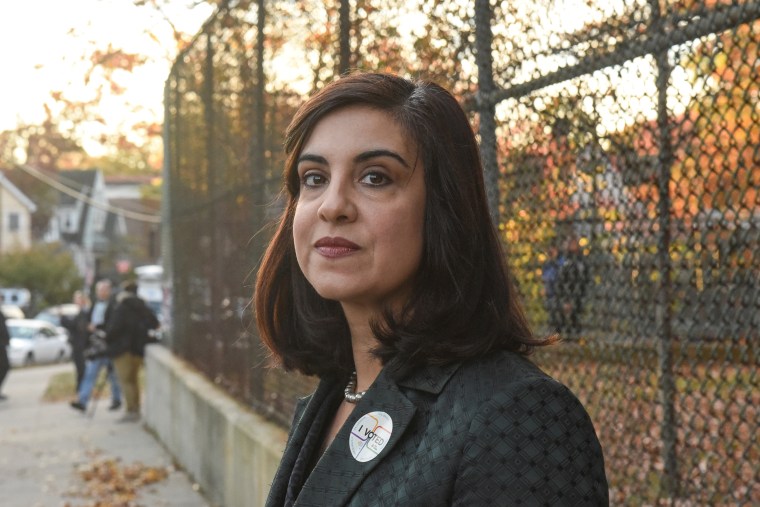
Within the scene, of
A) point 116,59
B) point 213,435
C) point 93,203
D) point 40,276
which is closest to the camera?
point 213,435

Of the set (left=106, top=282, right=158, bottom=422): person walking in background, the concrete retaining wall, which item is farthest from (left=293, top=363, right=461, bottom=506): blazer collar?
(left=106, top=282, right=158, bottom=422): person walking in background

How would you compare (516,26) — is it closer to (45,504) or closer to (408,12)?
(408,12)

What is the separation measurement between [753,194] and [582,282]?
70cm

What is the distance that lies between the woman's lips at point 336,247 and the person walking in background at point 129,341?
12.6 metres

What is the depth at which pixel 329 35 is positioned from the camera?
556 cm

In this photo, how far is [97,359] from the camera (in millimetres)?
14945

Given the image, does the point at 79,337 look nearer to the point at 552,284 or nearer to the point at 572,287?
the point at 552,284

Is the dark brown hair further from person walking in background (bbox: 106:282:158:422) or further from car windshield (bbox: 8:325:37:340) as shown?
car windshield (bbox: 8:325:37:340)

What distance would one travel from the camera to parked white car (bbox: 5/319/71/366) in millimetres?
35750

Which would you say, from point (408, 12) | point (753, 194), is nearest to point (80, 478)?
point (408, 12)

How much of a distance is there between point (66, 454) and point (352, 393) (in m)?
9.80

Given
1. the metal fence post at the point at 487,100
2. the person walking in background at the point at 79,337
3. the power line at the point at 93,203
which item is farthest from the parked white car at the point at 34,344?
the metal fence post at the point at 487,100

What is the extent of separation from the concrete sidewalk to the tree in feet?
153

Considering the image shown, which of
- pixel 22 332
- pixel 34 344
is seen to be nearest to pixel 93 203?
pixel 34 344
